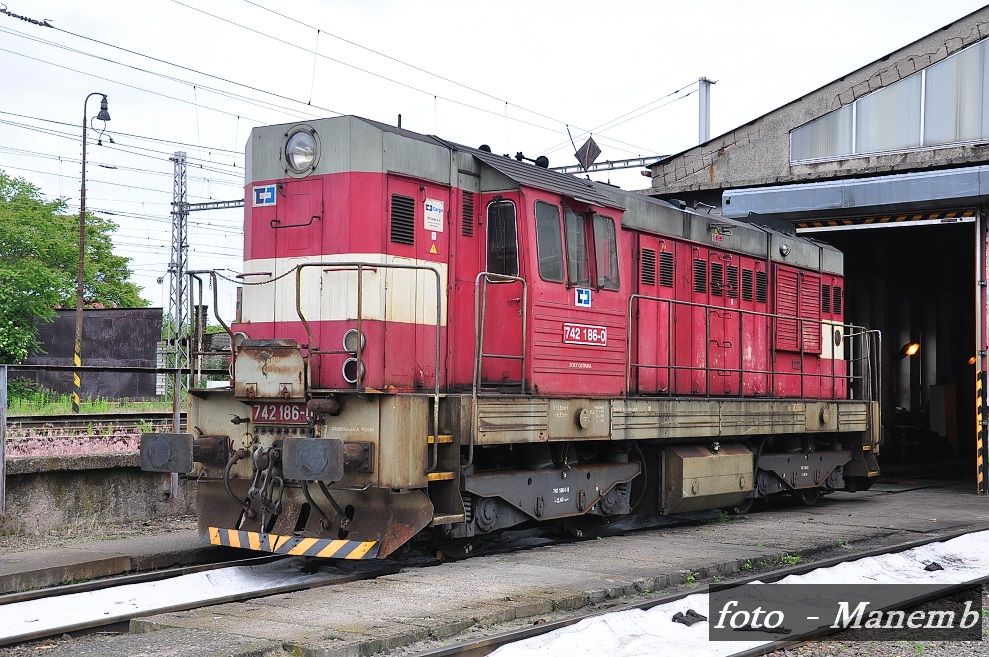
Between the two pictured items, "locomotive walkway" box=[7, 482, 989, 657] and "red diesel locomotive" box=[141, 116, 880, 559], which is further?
"red diesel locomotive" box=[141, 116, 880, 559]

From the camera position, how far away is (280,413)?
8.11m

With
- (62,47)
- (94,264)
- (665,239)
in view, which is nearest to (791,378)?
(665,239)

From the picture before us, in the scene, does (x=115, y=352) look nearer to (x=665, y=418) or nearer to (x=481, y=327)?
(x=665, y=418)

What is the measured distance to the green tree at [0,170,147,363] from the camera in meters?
30.4

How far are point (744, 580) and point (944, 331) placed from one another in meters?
21.8

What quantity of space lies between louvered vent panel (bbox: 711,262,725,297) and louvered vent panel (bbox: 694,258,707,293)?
182mm

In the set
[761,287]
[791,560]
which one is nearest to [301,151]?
[791,560]

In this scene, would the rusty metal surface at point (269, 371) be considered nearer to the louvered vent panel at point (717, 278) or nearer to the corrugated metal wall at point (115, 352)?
the louvered vent panel at point (717, 278)

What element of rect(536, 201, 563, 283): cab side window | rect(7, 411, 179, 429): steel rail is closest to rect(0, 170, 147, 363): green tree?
rect(7, 411, 179, 429): steel rail

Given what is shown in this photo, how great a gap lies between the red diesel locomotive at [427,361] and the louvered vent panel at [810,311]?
349cm

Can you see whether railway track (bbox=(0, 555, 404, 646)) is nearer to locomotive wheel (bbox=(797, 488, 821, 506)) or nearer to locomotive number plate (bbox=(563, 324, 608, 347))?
locomotive number plate (bbox=(563, 324, 608, 347))

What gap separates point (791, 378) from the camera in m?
13.5

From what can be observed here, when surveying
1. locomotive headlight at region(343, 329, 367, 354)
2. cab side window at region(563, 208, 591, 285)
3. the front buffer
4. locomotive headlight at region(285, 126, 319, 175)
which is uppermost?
locomotive headlight at region(285, 126, 319, 175)

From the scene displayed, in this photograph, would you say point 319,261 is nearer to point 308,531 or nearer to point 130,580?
point 308,531
